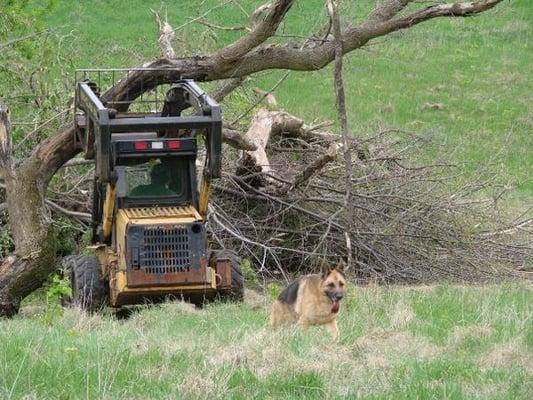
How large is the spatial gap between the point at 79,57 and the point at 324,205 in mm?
5672

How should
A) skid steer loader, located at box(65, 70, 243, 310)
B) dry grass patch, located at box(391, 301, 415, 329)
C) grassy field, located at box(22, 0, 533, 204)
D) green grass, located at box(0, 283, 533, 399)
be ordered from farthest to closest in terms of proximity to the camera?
grassy field, located at box(22, 0, 533, 204)
skid steer loader, located at box(65, 70, 243, 310)
dry grass patch, located at box(391, 301, 415, 329)
green grass, located at box(0, 283, 533, 399)

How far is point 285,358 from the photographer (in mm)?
7445

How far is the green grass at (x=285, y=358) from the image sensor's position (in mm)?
6602

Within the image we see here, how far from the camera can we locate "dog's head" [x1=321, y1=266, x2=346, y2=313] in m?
10.4

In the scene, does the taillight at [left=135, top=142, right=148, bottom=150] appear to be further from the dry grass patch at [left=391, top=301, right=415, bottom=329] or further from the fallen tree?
the dry grass patch at [left=391, top=301, right=415, bottom=329]

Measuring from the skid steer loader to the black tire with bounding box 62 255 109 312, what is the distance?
0.04 feet

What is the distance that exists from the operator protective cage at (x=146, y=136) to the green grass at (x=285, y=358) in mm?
2264

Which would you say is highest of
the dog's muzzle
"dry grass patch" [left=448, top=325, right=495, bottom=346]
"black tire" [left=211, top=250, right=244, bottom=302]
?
"dry grass patch" [left=448, top=325, right=495, bottom=346]

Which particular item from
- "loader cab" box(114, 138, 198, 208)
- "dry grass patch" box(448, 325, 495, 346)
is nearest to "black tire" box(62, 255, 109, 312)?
"loader cab" box(114, 138, 198, 208)

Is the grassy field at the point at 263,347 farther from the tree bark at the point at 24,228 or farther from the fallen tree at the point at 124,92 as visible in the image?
the fallen tree at the point at 124,92

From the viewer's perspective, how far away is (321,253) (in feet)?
54.9

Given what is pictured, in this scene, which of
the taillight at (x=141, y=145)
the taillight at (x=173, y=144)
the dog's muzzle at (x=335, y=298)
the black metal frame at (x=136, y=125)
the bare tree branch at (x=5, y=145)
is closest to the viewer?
the dog's muzzle at (x=335, y=298)

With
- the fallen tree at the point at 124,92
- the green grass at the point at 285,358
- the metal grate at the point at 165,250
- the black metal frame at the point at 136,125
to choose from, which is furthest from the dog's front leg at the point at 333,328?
the fallen tree at the point at 124,92

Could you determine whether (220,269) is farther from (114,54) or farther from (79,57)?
(114,54)
